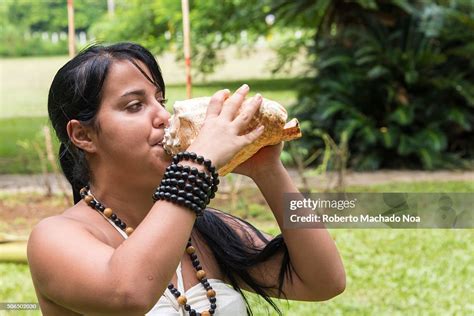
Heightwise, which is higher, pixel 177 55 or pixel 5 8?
pixel 177 55

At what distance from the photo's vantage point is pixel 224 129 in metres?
1.69

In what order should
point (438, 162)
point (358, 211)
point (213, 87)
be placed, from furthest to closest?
point (213, 87) → point (438, 162) → point (358, 211)

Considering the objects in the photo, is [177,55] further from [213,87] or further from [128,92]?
[128,92]

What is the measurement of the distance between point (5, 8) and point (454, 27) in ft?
53.3

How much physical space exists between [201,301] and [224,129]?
0.46 meters

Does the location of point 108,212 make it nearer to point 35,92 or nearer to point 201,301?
point 201,301

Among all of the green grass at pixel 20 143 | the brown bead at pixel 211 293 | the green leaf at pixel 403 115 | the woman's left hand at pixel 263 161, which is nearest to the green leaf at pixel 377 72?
the green leaf at pixel 403 115

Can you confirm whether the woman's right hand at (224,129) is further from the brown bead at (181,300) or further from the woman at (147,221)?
the brown bead at (181,300)

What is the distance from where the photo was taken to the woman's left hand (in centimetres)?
198

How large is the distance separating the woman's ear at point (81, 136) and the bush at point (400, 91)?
746 cm

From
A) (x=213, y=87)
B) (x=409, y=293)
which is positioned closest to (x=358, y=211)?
(x=409, y=293)

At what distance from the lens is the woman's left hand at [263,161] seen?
1983mm

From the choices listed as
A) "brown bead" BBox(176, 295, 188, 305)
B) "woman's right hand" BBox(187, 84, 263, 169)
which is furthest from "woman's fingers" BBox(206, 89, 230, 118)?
"brown bead" BBox(176, 295, 188, 305)

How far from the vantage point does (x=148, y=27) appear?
14.1 m
